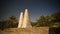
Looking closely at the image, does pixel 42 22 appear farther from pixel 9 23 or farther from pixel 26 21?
pixel 9 23

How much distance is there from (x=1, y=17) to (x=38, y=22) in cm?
73

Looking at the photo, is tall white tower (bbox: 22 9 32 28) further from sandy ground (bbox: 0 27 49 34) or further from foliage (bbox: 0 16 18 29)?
foliage (bbox: 0 16 18 29)

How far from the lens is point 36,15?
108 inches

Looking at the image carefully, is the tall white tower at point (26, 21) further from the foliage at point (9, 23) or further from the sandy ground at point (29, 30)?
the foliage at point (9, 23)

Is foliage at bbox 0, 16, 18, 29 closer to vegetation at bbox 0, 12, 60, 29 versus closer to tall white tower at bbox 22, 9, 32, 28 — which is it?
vegetation at bbox 0, 12, 60, 29

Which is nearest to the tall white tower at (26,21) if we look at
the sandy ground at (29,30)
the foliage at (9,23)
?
the sandy ground at (29,30)

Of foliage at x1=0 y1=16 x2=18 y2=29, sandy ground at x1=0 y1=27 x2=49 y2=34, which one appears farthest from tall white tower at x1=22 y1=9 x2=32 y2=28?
foliage at x1=0 y1=16 x2=18 y2=29

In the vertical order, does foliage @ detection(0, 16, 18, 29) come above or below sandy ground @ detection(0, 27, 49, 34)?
above

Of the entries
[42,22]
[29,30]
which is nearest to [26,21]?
[29,30]

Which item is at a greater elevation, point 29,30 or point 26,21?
point 26,21

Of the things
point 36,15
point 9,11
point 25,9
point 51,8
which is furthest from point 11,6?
point 51,8

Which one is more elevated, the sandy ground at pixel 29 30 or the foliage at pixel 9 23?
the foliage at pixel 9 23

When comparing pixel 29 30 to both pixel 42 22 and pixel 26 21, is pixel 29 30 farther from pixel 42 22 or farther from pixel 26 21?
pixel 42 22

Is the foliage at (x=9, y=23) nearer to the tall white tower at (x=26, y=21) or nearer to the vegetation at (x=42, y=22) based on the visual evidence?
the vegetation at (x=42, y=22)
